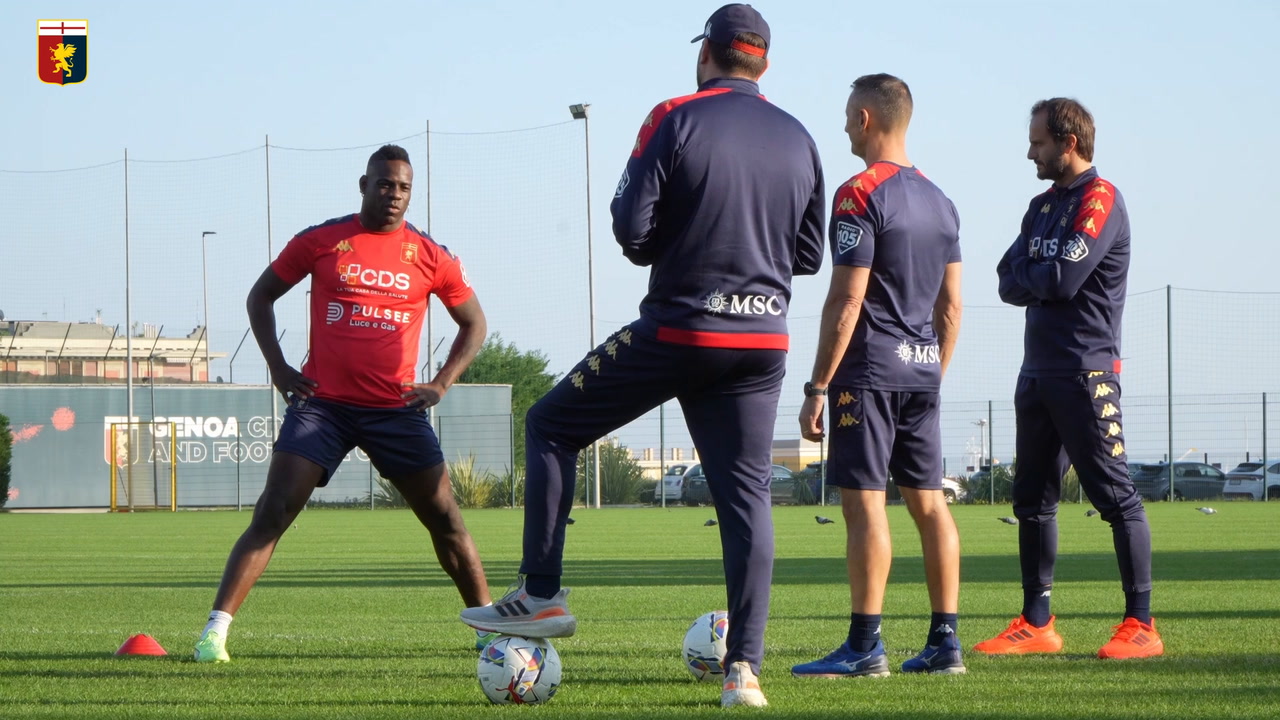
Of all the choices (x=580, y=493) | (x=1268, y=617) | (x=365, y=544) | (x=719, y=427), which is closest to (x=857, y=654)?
A: (x=719, y=427)

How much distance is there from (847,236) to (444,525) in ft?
7.82

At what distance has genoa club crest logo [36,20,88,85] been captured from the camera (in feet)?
105

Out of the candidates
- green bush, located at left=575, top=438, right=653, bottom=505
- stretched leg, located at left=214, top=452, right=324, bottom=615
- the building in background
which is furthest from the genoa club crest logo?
stretched leg, located at left=214, top=452, right=324, bottom=615

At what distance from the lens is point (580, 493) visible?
39.2 m

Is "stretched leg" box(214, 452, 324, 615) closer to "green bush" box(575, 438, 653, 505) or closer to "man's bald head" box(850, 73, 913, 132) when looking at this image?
"man's bald head" box(850, 73, 913, 132)

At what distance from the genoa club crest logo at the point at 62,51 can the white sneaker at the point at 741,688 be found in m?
30.7

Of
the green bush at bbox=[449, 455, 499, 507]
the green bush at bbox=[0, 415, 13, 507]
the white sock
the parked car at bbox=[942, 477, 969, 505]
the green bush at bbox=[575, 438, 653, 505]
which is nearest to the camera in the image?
the white sock

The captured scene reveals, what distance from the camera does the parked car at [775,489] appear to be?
126 feet

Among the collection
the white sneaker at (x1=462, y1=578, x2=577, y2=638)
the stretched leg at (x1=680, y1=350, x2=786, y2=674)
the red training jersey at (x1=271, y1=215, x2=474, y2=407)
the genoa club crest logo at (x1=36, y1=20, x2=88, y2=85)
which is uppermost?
the genoa club crest logo at (x1=36, y1=20, x2=88, y2=85)

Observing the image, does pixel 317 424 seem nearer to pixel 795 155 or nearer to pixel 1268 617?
pixel 795 155

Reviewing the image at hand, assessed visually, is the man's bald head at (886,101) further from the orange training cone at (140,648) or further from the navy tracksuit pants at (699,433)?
the orange training cone at (140,648)

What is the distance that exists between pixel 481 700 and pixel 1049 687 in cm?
195

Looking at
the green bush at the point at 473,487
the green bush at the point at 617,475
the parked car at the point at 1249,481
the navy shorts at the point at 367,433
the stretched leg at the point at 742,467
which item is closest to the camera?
the stretched leg at the point at 742,467

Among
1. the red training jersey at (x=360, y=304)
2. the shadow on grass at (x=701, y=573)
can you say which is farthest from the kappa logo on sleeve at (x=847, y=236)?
the shadow on grass at (x=701, y=573)
